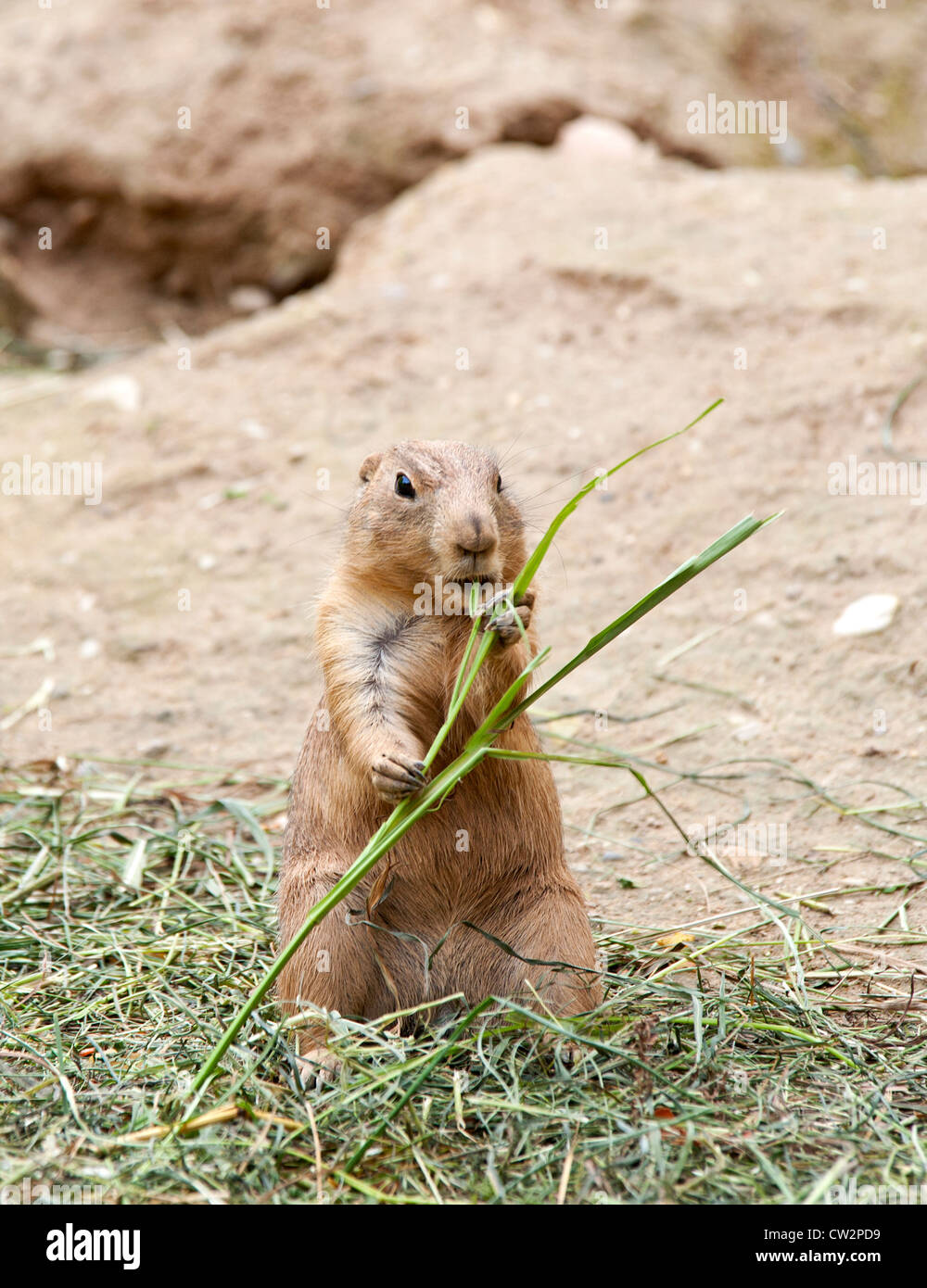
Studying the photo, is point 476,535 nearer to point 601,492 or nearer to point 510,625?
point 510,625

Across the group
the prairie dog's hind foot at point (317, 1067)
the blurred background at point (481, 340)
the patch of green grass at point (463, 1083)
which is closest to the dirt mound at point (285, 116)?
the blurred background at point (481, 340)

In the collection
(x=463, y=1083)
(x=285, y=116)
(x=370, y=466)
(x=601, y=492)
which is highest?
(x=285, y=116)

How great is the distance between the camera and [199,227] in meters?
11.7

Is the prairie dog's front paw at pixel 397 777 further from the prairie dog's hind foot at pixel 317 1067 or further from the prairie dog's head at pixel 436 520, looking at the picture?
the prairie dog's hind foot at pixel 317 1067

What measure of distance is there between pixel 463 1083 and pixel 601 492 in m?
4.71

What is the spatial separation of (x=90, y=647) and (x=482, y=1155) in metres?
4.70

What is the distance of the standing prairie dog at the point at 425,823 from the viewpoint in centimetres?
386

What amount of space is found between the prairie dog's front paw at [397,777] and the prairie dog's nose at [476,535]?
1.99ft

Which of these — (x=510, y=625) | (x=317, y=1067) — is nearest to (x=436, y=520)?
(x=510, y=625)

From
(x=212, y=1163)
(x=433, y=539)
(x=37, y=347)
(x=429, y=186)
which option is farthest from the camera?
(x=37, y=347)

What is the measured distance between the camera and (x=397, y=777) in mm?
3643

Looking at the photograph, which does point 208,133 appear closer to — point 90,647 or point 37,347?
point 37,347

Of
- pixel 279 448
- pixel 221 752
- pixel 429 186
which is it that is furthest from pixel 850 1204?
pixel 429 186

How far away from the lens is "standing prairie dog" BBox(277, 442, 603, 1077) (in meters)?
3.86
